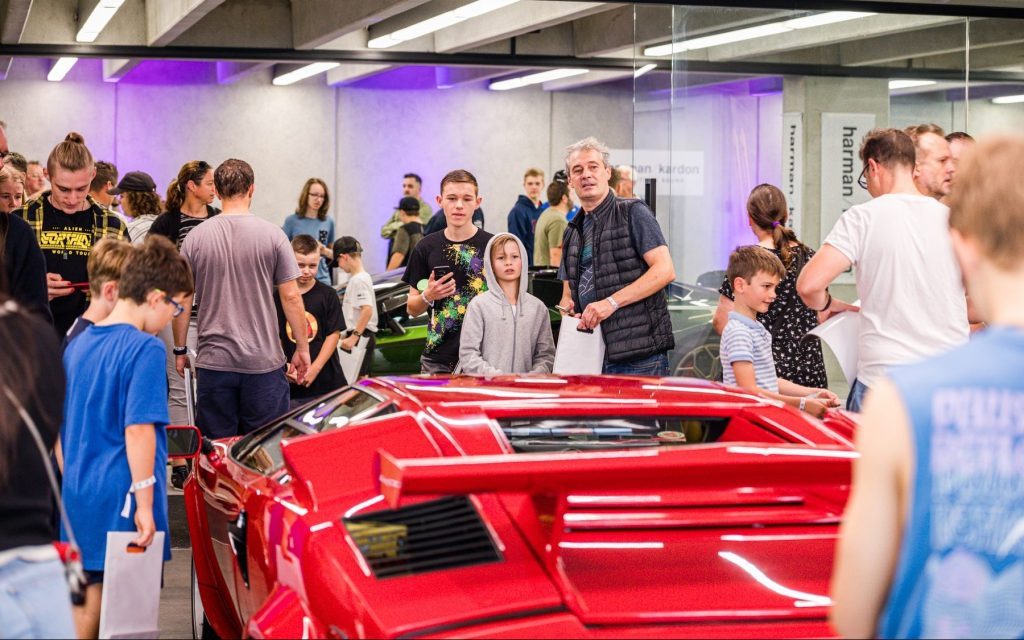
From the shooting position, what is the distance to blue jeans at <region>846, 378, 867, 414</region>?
4.94 meters

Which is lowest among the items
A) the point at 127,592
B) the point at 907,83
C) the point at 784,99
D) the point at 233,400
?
the point at 127,592

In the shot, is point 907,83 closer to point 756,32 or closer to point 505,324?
point 756,32

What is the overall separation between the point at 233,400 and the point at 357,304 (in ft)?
11.7

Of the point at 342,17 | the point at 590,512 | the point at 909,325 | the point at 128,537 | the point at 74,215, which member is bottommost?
the point at 128,537

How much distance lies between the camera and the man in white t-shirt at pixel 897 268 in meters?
4.76

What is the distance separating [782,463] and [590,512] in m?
0.49

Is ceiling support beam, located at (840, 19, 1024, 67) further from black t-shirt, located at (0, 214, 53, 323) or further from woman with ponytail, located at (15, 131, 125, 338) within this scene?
black t-shirt, located at (0, 214, 53, 323)

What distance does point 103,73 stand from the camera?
20984 millimetres

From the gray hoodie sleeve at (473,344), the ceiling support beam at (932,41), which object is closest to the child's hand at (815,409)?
the gray hoodie sleeve at (473,344)

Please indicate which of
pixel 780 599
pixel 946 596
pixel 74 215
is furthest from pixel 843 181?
pixel 946 596

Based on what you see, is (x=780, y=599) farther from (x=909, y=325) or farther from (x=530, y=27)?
(x=530, y=27)

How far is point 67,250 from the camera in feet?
21.7

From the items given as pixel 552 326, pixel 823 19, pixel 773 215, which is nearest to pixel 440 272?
pixel 773 215

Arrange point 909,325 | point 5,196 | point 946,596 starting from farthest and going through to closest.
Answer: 1. point 5,196
2. point 909,325
3. point 946,596
